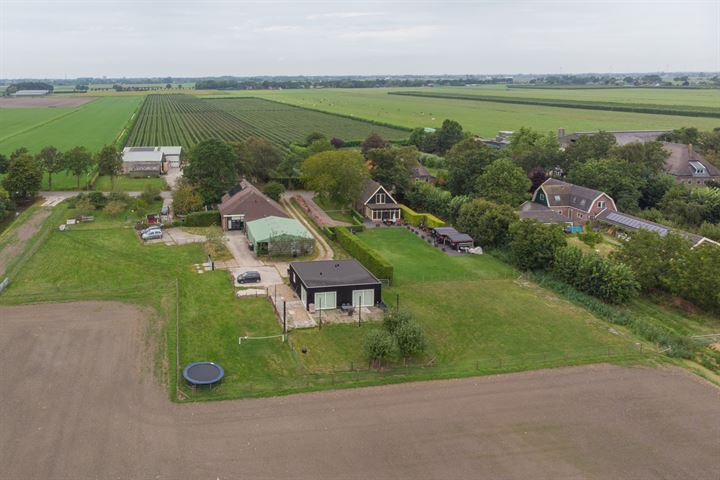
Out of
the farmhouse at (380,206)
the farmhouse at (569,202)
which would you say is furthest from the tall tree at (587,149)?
the farmhouse at (380,206)

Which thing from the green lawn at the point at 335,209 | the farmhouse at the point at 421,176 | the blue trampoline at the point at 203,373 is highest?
the farmhouse at the point at 421,176

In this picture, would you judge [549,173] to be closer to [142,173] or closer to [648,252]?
[648,252]

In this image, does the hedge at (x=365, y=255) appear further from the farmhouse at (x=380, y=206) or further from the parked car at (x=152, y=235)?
the parked car at (x=152, y=235)

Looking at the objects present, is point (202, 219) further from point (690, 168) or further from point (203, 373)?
Result: point (690, 168)

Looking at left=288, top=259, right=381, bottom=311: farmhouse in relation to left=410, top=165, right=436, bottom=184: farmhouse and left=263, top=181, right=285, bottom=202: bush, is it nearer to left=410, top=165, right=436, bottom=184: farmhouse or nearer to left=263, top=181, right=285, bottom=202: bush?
left=263, top=181, right=285, bottom=202: bush

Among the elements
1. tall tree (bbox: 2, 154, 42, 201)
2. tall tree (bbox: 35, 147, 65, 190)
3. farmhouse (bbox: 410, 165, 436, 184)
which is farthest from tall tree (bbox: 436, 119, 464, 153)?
tall tree (bbox: 2, 154, 42, 201)

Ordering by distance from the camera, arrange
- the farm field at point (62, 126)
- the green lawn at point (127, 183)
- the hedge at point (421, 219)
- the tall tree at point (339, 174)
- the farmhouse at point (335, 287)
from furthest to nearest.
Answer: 1. the farm field at point (62, 126)
2. the green lawn at point (127, 183)
3. the tall tree at point (339, 174)
4. the hedge at point (421, 219)
5. the farmhouse at point (335, 287)
